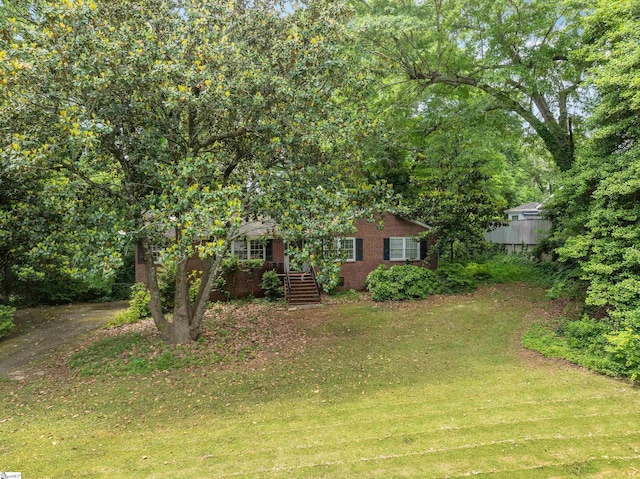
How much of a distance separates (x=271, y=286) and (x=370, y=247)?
5.18 meters

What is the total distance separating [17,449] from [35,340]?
24.2 ft

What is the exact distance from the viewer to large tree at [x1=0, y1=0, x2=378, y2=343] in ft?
22.0

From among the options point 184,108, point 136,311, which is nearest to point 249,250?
point 136,311

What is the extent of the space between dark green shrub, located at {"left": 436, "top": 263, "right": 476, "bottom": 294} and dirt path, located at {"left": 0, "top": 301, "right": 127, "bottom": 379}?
44.5 ft

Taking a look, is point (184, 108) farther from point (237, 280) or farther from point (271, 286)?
point (237, 280)

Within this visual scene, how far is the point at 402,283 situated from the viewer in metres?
15.5

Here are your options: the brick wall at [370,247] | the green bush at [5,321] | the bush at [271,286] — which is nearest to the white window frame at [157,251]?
the green bush at [5,321]

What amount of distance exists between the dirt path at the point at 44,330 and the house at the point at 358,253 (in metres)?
5.69

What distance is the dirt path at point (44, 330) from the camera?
9594mm

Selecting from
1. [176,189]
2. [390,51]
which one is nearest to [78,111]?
[176,189]

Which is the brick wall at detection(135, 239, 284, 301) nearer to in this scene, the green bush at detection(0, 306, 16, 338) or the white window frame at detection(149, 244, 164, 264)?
the green bush at detection(0, 306, 16, 338)

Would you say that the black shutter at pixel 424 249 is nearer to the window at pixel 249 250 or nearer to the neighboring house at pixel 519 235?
the neighboring house at pixel 519 235

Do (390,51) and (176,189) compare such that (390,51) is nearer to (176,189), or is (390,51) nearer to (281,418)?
(176,189)

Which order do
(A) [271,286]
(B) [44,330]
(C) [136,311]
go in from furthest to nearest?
(A) [271,286]
(C) [136,311]
(B) [44,330]
